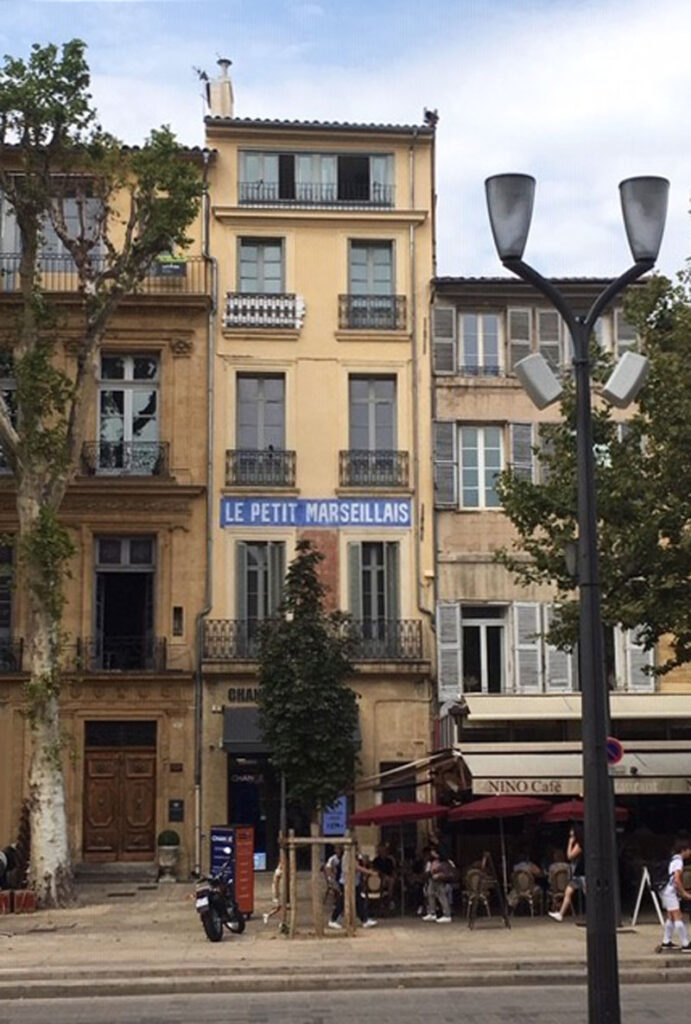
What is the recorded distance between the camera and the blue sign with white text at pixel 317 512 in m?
30.1

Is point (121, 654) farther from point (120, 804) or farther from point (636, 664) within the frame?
point (636, 664)

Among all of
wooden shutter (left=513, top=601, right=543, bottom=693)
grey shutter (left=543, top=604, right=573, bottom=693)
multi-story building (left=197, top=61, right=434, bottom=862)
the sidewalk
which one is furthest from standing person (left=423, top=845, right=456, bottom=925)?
grey shutter (left=543, top=604, right=573, bottom=693)

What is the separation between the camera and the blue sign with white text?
30.1m

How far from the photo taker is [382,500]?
99.6 ft

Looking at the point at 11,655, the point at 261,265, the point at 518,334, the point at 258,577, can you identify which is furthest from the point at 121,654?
the point at 518,334

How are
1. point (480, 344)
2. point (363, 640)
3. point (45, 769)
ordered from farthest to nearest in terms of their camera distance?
point (480, 344)
point (363, 640)
point (45, 769)

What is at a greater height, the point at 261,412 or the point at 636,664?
the point at 261,412

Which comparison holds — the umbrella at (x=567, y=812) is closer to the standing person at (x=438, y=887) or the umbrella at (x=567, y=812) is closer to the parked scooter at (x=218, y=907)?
the standing person at (x=438, y=887)

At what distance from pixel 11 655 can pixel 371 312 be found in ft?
34.4

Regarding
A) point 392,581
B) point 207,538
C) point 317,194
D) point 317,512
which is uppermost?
point 317,194

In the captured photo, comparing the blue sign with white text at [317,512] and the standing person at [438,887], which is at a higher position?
the blue sign with white text at [317,512]

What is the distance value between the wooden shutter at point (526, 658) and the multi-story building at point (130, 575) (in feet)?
21.5

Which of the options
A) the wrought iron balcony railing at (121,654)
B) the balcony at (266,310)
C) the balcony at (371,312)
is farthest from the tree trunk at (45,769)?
the balcony at (371,312)

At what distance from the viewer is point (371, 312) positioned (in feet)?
102
